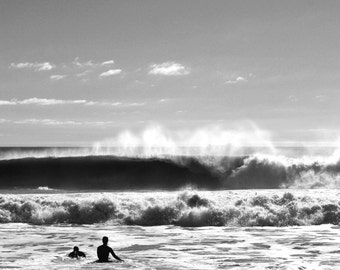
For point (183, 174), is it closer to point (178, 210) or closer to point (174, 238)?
point (178, 210)

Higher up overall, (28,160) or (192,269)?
(28,160)

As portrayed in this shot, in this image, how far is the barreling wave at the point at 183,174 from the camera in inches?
1581

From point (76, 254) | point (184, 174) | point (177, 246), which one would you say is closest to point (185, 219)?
point (177, 246)

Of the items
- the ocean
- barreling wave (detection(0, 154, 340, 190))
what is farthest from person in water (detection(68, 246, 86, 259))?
barreling wave (detection(0, 154, 340, 190))

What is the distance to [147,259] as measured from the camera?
15.1m

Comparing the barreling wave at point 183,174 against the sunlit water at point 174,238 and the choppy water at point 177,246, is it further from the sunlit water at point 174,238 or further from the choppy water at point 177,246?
the choppy water at point 177,246

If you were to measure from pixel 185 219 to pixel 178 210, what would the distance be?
3.32ft

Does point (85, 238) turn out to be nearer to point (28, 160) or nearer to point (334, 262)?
point (334, 262)

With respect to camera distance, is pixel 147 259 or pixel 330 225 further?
pixel 330 225

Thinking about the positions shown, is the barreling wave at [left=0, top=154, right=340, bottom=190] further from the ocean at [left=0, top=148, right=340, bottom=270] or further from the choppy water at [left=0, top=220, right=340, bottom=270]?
the choppy water at [left=0, top=220, right=340, bottom=270]

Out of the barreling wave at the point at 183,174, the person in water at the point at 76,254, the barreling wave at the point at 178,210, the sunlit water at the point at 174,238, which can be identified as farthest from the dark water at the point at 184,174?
the person in water at the point at 76,254

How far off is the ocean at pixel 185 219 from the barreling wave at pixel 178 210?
4 centimetres

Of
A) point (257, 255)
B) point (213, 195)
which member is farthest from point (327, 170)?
point (257, 255)

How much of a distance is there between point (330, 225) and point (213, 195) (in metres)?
6.19
